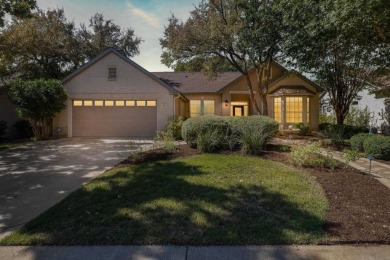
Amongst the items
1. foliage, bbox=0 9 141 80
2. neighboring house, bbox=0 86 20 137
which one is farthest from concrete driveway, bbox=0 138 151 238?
foliage, bbox=0 9 141 80

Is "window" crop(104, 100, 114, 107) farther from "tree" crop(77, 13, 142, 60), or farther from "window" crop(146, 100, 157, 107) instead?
"tree" crop(77, 13, 142, 60)

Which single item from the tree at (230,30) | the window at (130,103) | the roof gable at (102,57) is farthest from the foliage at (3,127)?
the tree at (230,30)

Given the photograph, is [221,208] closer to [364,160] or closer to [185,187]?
[185,187]

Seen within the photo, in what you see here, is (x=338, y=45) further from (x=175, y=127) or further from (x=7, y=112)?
(x=7, y=112)

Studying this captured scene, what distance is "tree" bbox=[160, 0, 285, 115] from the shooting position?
48.3 ft

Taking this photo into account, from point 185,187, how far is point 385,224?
3.58m

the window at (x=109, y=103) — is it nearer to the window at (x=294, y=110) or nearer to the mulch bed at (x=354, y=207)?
the window at (x=294, y=110)

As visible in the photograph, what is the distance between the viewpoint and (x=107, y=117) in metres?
17.4

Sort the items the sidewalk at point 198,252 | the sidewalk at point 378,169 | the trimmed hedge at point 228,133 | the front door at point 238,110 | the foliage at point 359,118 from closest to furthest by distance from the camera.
→ the sidewalk at point 198,252 < the sidewalk at point 378,169 < the trimmed hedge at point 228,133 < the foliage at point 359,118 < the front door at point 238,110

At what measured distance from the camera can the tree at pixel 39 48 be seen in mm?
19078

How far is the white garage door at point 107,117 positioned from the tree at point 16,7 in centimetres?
565

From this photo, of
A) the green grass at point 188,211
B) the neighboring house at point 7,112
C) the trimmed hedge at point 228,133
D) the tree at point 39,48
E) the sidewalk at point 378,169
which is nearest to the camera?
the green grass at point 188,211

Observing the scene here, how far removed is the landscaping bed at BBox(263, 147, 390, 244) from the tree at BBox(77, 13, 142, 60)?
24.8m

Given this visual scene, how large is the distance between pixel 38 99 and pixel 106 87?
12.6ft
